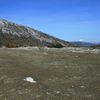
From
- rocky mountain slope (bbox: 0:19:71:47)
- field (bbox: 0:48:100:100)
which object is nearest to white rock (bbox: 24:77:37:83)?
field (bbox: 0:48:100:100)

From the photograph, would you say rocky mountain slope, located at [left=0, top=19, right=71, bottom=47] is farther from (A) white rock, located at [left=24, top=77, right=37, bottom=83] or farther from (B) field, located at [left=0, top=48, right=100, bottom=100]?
(A) white rock, located at [left=24, top=77, right=37, bottom=83]

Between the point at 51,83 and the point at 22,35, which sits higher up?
the point at 22,35

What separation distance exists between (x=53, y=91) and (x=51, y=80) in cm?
335

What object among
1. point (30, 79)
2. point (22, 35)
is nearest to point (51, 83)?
point (30, 79)

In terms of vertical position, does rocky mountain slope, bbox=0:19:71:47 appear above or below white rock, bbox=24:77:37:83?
above

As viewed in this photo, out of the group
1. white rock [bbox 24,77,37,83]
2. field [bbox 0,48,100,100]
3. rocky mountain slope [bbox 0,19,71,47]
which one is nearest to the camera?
field [bbox 0,48,100,100]

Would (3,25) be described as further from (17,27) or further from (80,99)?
(80,99)

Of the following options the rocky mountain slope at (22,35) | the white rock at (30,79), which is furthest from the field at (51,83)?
the rocky mountain slope at (22,35)

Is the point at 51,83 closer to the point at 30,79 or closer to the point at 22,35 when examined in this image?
the point at 30,79

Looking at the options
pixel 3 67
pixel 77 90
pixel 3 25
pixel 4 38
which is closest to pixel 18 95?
pixel 77 90

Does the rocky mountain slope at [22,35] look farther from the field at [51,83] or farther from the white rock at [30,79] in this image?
the white rock at [30,79]

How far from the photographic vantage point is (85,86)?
1977 cm

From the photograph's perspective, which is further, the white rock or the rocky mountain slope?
the rocky mountain slope

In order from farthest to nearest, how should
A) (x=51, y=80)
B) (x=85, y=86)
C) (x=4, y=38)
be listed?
(x=4, y=38)
(x=51, y=80)
(x=85, y=86)
